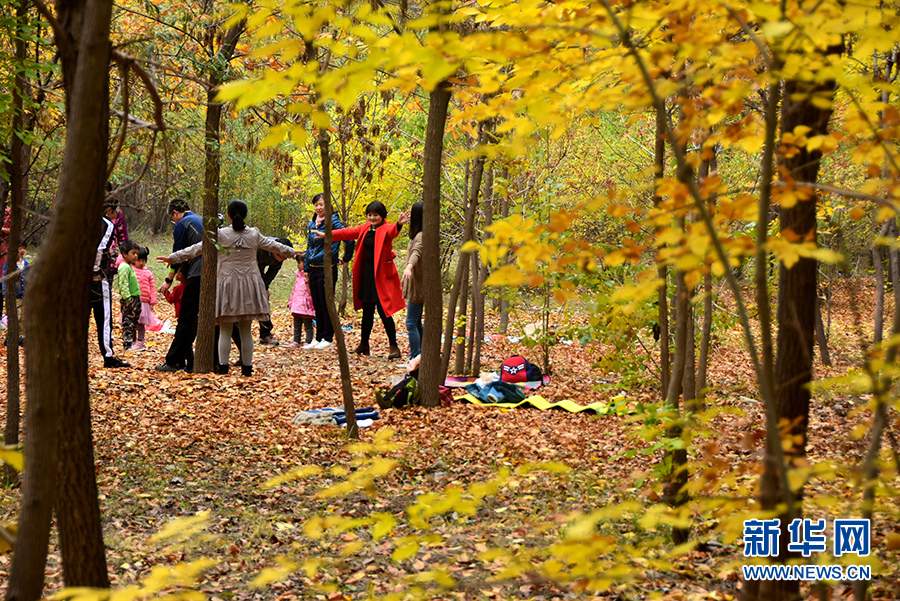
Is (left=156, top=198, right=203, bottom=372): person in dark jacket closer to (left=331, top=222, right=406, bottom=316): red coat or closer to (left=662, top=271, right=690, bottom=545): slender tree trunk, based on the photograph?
(left=331, top=222, right=406, bottom=316): red coat

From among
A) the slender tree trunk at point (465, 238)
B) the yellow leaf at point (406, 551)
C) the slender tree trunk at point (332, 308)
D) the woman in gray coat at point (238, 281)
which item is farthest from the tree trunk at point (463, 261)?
the yellow leaf at point (406, 551)

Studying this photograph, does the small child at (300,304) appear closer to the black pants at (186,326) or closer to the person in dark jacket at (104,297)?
the black pants at (186,326)

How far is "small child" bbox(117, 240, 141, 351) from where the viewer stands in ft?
31.2

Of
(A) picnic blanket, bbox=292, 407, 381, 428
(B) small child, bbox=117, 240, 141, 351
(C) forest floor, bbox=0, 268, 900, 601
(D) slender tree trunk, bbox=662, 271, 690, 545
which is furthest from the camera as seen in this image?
(B) small child, bbox=117, 240, 141, 351

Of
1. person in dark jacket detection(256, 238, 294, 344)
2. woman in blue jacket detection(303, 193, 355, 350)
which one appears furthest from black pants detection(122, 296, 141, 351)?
woman in blue jacket detection(303, 193, 355, 350)

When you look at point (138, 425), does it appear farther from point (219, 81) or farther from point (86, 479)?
point (86, 479)

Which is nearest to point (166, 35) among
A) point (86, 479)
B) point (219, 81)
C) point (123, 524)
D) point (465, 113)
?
point (219, 81)

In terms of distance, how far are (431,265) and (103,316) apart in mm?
4266

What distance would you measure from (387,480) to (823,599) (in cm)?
370

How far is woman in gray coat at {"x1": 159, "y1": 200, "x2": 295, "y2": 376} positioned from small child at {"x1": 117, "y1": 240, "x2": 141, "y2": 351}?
63.6 inches

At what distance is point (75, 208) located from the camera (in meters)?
1.83

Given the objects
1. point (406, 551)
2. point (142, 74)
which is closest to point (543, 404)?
point (406, 551)

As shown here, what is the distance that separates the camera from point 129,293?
31.4 ft

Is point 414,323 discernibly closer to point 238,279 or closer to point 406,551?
point 238,279
